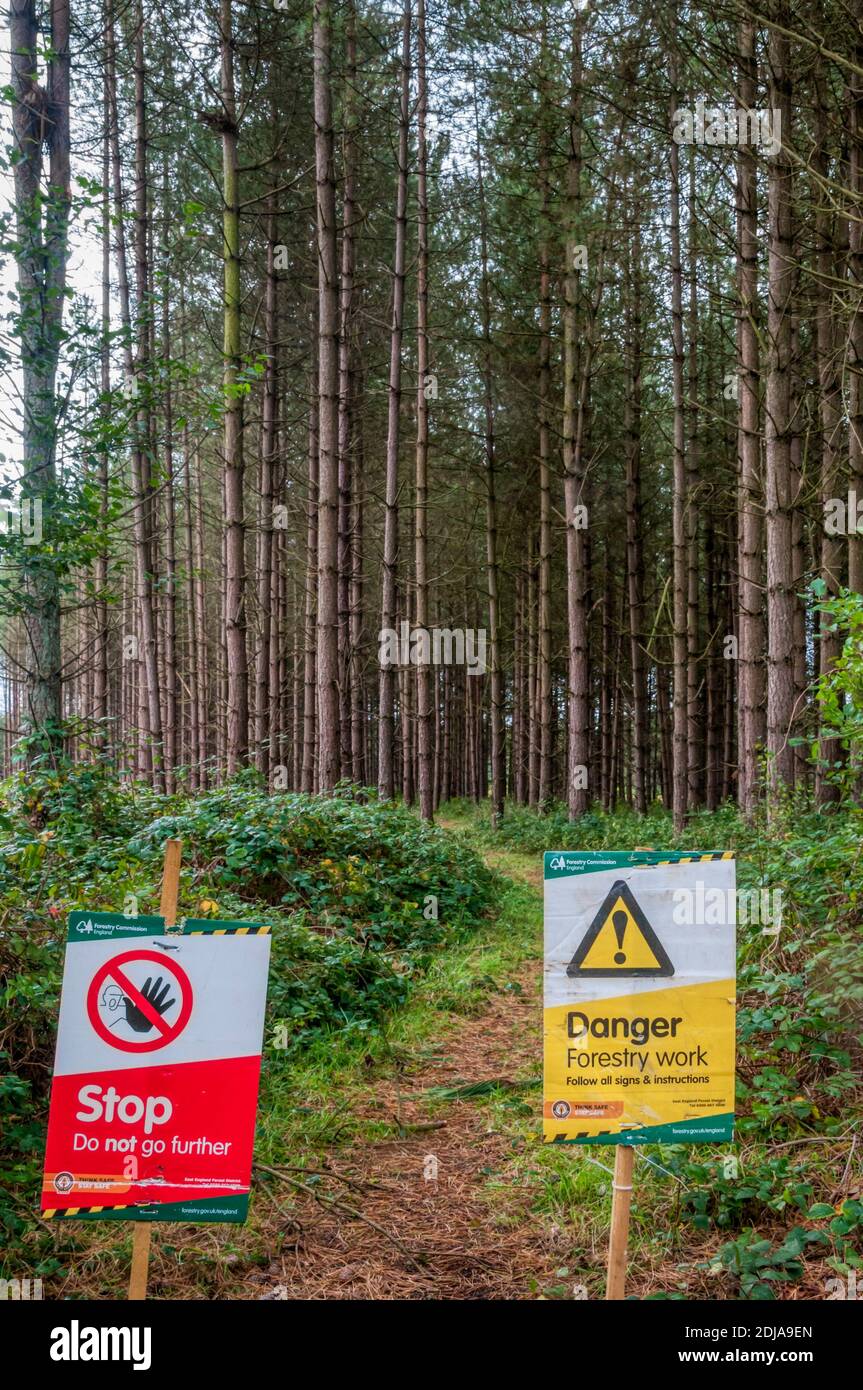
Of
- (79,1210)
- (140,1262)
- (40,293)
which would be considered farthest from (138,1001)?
(40,293)

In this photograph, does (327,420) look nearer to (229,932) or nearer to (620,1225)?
(229,932)

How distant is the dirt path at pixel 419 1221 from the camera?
3.40 m

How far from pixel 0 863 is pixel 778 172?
9127mm

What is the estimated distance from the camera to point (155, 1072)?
9.16 feet

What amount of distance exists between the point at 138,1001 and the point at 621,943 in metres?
1.68

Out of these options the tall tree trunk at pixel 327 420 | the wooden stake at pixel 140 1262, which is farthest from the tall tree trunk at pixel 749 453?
the wooden stake at pixel 140 1262

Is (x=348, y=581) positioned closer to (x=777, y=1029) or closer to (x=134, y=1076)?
(x=777, y=1029)

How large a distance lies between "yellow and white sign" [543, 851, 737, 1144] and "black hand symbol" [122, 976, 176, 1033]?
1314 mm

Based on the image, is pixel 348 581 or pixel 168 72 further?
pixel 348 581

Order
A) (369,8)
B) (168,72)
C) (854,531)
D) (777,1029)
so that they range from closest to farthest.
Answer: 1. (777,1029)
2. (854,531)
3. (168,72)
4. (369,8)

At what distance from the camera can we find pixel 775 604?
8445mm

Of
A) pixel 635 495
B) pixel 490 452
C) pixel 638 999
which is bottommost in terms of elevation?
pixel 638 999

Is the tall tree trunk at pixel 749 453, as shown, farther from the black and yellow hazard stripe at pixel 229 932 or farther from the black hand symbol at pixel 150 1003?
the black hand symbol at pixel 150 1003
